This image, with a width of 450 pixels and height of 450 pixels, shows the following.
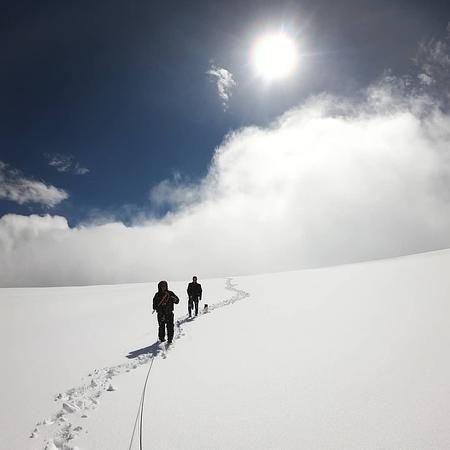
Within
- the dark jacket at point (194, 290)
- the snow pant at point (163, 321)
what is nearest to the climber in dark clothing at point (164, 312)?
the snow pant at point (163, 321)

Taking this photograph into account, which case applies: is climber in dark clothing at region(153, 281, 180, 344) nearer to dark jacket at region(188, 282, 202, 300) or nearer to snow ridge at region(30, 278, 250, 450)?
snow ridge at region(30, 278, 250, 450)

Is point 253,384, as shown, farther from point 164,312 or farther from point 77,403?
point 164,312

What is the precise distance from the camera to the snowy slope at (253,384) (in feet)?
14.3

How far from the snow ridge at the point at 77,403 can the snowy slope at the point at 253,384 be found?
1.1 inches

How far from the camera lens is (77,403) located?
603cm

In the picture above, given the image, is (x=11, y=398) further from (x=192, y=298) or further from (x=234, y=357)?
(x=192, y=298)

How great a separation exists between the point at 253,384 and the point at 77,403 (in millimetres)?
3910

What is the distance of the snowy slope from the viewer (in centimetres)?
437

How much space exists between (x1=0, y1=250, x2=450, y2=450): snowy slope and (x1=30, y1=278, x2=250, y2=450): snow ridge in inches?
1.1

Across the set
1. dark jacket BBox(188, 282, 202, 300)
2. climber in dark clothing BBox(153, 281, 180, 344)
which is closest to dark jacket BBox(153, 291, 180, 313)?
climber in dark clothing BBox(153, 281, 180, 344)

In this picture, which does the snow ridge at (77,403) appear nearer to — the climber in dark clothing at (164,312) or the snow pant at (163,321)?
the climber in dark clothing at (164,312)

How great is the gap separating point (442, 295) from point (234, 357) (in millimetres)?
8927

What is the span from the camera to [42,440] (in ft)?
15.8

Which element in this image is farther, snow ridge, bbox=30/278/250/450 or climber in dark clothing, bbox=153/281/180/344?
climber in dark clothing, bbox=153/281/180/344
